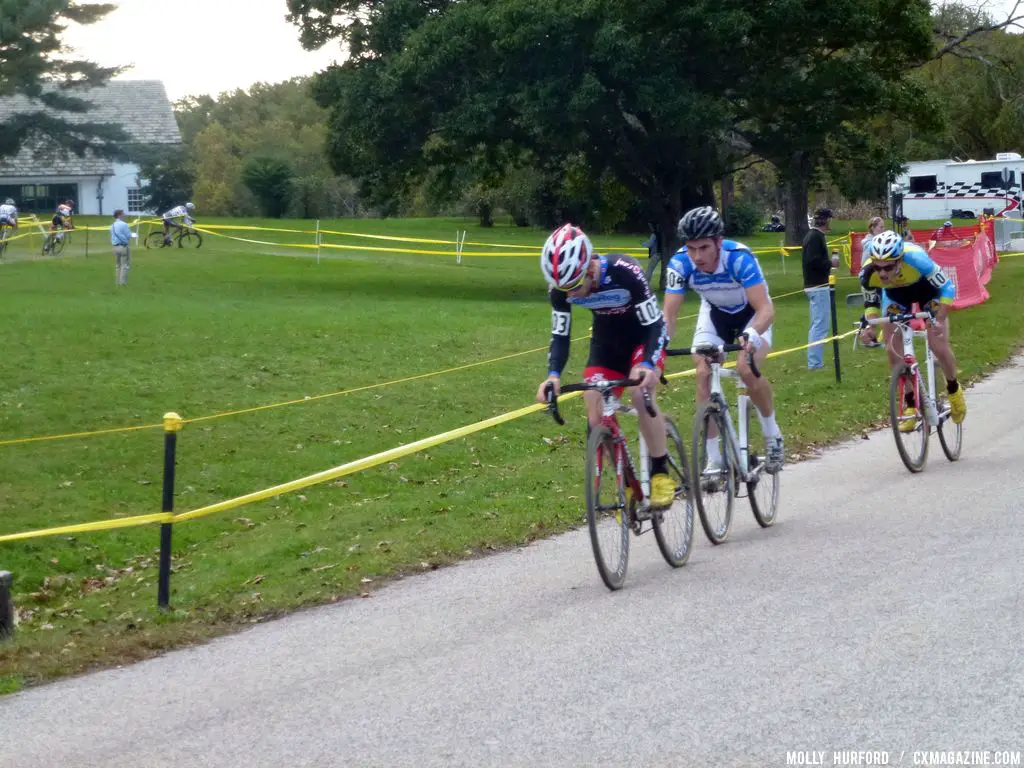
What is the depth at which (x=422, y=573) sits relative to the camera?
29.3 ft

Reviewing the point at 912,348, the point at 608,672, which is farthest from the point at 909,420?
the point at 608,672

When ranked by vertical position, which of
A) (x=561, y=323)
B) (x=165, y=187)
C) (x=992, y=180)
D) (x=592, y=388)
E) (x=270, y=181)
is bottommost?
(x=592, y=388)

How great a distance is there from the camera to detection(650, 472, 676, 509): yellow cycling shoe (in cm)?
818

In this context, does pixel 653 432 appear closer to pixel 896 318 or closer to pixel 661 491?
pixel 661 491

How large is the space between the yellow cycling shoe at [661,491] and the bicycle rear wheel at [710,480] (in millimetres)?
470

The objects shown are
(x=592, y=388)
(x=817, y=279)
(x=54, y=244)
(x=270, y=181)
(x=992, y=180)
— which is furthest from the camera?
(x=270, y=181)

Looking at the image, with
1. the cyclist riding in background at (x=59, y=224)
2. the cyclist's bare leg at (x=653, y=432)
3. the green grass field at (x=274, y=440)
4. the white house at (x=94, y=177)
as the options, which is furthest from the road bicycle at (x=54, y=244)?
the cyclist's bare leg at (x=653, y=432)

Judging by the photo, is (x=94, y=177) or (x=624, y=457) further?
(x=94, y=177)

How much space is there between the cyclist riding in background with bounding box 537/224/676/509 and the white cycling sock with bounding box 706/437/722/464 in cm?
56

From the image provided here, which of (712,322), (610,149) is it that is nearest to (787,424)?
(712,322)

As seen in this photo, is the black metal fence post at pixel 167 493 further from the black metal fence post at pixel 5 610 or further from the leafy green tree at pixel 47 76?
the leafy green tree at pixel 47 76

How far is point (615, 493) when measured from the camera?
8.09 metres

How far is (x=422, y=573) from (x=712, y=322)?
264 cm

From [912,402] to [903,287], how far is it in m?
1.08
